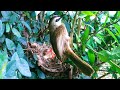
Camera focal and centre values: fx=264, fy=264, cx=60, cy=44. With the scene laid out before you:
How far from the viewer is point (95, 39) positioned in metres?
1.34

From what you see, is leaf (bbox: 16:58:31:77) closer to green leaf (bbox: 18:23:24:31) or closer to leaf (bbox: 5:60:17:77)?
leaf (bbox: 5:60:17:77)

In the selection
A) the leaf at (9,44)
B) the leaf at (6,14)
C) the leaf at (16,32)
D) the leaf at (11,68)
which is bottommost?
the leaf at (11,68)

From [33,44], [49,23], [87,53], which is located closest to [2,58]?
[33,44]

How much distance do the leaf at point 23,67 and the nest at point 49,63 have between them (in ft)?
0.34

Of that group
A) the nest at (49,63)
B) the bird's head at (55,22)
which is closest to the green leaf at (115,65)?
the nest at (49,63)

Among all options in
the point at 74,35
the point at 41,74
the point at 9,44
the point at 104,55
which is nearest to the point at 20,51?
the point at 9,44

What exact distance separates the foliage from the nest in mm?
28

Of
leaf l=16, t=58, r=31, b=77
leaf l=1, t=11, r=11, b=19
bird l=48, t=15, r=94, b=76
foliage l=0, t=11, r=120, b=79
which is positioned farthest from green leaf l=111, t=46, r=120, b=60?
leaf l=1, t=11, r=11, b=19

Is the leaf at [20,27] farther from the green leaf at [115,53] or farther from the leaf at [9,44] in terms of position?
the green leaf at [115,53]

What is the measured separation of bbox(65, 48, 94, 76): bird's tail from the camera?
1.30 metres

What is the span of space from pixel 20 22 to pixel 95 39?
15.1 inches

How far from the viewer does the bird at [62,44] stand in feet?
4.29
